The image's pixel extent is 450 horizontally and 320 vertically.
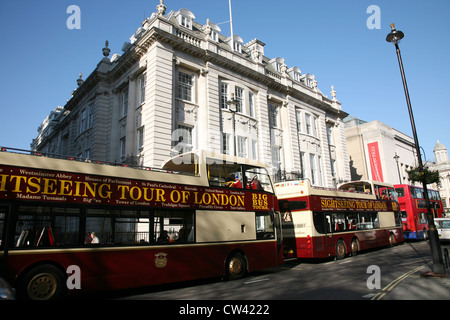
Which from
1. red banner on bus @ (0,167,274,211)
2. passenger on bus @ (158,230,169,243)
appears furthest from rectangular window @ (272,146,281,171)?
passenger on bus @ (158,230,169,243)

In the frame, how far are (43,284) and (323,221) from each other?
40.3 feet

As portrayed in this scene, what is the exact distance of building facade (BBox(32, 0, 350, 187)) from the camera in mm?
20844

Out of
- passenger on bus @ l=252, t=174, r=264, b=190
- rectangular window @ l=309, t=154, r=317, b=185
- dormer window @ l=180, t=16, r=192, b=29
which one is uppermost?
dormer window @ l=180, t=16, r=192, b=29

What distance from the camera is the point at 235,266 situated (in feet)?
35.1

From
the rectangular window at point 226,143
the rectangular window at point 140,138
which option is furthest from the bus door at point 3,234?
the rectangular window at point 226,143

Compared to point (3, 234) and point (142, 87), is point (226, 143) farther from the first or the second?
point (3, 234)

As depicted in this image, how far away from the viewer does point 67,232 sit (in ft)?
23.5

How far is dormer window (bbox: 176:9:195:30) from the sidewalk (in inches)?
908

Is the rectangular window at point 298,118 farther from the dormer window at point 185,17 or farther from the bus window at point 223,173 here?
the bus window at point 223,173

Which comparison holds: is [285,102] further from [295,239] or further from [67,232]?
[67,232]

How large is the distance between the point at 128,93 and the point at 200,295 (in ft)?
64.4

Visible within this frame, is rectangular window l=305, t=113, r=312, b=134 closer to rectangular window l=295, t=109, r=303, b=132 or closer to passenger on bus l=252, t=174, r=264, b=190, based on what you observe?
rectangular window l=295, t=109, r=303, b=132

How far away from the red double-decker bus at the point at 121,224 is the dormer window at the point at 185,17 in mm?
17354

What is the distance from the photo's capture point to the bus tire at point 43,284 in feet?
20.8
